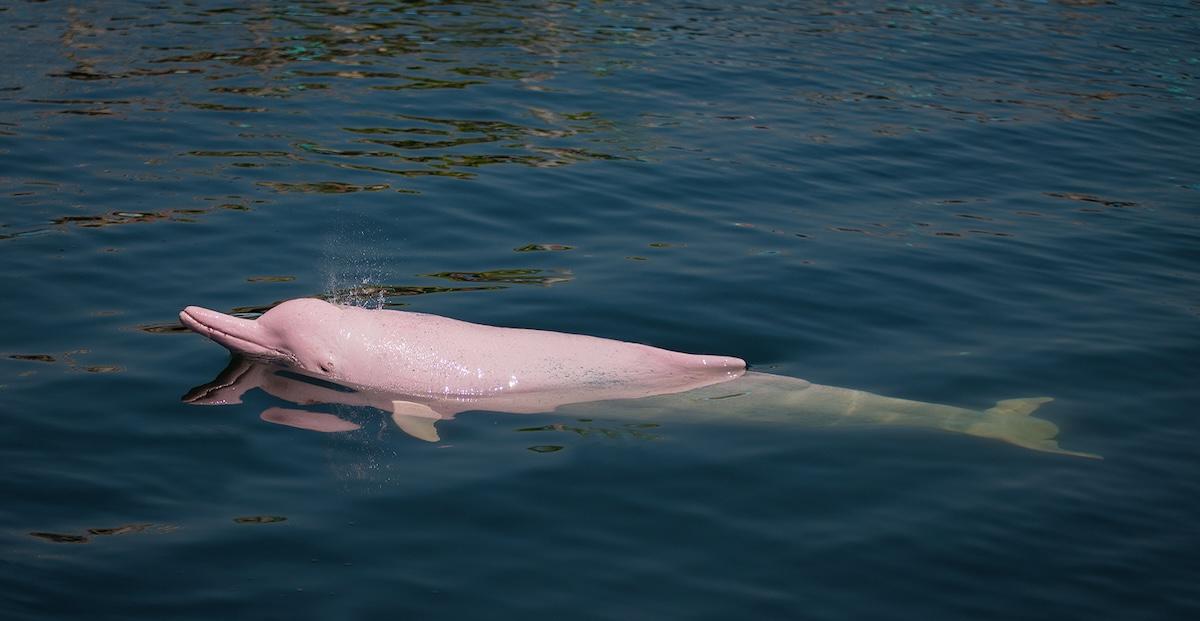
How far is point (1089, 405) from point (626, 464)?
2916mm

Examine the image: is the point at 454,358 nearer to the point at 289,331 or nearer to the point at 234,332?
the point at 289,331

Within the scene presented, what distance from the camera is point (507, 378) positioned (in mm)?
7094

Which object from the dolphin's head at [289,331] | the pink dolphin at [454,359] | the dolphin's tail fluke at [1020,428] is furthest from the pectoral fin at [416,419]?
the dolphin's tail fluke at [1020,428]

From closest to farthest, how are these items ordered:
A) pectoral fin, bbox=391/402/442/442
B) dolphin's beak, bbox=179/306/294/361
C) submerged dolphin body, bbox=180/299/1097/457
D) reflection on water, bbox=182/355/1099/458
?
pectoral fin, bbox=391/402/442/442
reflection on water, bbox=182/355/1099/458
submerged dolphin body, bbox=180/299/1097/457
dolphin's beak, bbox=179/306/294/361

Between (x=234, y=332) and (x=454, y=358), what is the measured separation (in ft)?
4.24

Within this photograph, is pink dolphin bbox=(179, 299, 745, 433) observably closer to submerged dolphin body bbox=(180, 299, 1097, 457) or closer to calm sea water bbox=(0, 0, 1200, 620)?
submerged dolphin body bbox=(180, 299, 1097, 457)

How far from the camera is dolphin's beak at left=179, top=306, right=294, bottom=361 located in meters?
7.17

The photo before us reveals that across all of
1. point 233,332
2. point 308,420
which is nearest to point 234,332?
point 233,332

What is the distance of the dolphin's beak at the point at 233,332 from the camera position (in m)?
7.17

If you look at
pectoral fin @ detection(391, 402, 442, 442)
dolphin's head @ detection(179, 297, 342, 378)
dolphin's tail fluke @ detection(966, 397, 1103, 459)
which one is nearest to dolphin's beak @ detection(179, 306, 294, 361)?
dolphin's head @ detection(179, 297, 342, 378)

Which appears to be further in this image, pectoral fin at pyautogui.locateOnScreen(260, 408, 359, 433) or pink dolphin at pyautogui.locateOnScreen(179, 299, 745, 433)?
pink dolphin at pyautogui.locateOnScreen(179, 299, 745, 433)

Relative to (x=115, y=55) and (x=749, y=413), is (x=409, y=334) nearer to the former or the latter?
(x=749, y=413)

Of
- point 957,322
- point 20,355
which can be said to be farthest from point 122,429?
point 957,322

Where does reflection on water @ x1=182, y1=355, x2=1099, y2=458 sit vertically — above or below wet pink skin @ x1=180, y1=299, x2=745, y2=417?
below
